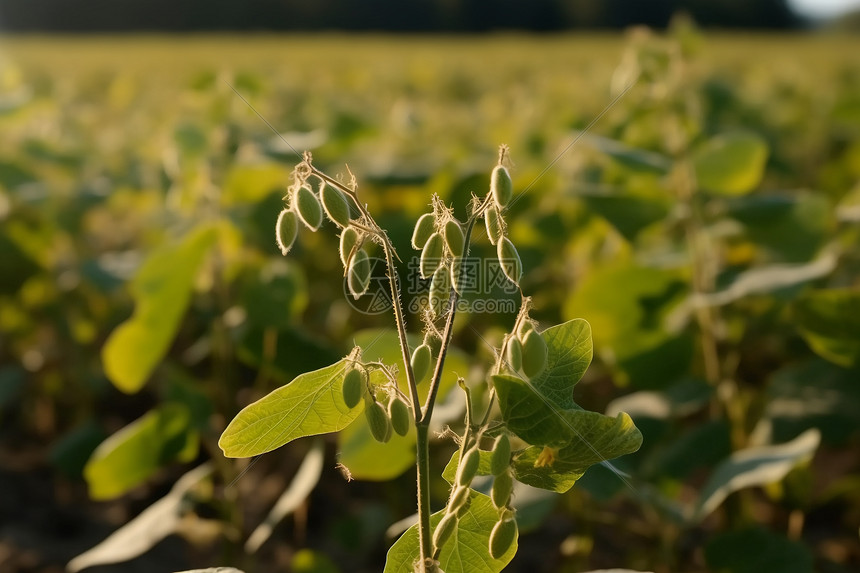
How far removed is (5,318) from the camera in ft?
9.12

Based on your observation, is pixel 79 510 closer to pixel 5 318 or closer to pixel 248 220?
pixel 5 318

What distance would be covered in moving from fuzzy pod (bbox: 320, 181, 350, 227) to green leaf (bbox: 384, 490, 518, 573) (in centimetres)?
29

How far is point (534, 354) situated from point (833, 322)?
104 cm

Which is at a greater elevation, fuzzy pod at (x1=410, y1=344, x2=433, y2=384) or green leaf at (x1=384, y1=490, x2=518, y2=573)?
fuzzy pod at (x1=410, y1=344, x2=433, y2=384)

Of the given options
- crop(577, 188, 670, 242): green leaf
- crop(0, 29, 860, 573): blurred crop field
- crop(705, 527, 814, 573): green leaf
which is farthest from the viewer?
crop(577, 188, 670, 242): green leaf

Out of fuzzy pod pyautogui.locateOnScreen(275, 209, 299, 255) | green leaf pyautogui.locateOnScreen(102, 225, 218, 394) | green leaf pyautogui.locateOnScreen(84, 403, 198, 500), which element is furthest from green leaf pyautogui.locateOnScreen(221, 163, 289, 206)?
fuzzy pod pyautogui.locateOnScreen(275, 209, 299, 255)

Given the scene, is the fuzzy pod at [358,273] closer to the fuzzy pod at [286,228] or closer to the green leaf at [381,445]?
the fuzzy pod at [286,228]

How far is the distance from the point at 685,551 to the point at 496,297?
0.87m

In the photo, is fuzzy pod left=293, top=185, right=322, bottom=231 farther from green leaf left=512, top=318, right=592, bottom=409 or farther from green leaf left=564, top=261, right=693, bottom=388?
green leaf left=564, top=261, right=693, bottom=388

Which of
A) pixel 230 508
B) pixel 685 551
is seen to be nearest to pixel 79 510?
pixel 230 508

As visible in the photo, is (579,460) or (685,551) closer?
(579,460)

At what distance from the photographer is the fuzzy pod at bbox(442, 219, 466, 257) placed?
0.69m

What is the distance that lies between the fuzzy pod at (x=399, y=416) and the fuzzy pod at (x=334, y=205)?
0.17 m

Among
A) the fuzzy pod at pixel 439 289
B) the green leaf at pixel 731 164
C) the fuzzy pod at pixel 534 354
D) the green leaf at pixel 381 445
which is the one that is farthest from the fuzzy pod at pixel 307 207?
the green leaf at pixel 731 164
